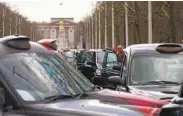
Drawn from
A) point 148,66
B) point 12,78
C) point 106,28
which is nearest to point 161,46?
point 148,66

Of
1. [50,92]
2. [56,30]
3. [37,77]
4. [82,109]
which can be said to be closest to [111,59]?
[37,77]

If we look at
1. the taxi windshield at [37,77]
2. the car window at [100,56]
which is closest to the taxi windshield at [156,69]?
the taxi windshield at [37,77]

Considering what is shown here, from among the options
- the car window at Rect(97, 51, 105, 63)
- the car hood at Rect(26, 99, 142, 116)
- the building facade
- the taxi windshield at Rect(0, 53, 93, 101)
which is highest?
the building facade

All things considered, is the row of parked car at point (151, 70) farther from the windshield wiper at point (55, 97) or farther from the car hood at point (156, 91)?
the windshield wiper at point (55, 97)

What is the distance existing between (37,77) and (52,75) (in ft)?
0.96

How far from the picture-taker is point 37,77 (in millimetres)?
4977

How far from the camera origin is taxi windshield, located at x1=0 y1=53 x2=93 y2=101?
4723 millimetres

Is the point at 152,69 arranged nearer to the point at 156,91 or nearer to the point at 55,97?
the point at 156,91

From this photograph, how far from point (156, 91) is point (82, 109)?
10.5 feet

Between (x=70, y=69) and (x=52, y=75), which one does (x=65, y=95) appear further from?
(x=70, y=69)

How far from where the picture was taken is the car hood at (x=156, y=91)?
6.90 meters

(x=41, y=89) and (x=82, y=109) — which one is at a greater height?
(x=41, y=89)

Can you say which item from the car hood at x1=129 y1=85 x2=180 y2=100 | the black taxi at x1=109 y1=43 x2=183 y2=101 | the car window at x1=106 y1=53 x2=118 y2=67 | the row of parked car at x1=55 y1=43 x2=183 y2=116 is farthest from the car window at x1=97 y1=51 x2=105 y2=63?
the car hood at x1=129 y1=85 x2=180 y2=100

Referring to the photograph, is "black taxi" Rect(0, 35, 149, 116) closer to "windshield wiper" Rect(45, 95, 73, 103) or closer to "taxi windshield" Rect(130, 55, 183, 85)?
"windshield wiper" Rect(45, 95, 73, 103)
